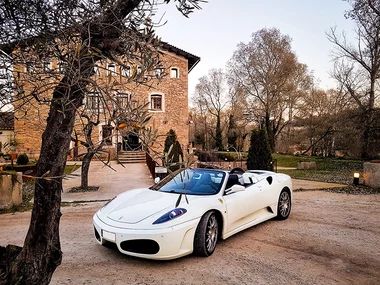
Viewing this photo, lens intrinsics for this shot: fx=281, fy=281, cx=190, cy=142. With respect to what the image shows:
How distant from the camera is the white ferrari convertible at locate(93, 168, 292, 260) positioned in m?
3.56

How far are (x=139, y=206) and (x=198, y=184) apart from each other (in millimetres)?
1105

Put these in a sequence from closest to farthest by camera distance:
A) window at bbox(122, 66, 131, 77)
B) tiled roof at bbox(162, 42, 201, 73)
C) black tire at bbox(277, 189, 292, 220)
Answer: window at bbox(122, 66, 131, 77) < black tire at bbox(277, 189, 292, 220) < tiled roof at bbox(162, 42, 201, 73)

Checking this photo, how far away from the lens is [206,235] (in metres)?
3.91

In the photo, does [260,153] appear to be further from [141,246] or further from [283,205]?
[141,246]

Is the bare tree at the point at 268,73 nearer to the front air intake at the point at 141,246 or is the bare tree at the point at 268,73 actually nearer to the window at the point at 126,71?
the front air intake at the point at 141,246

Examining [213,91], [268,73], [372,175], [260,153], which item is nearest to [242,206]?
[260,153]

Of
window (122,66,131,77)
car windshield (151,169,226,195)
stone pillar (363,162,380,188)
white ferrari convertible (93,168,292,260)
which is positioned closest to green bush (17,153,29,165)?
white ferrari convertible (93,168,292,260)

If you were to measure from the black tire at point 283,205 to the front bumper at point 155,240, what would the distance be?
2737 millimetres

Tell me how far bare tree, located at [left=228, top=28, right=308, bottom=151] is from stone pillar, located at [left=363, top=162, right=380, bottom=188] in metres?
17.4

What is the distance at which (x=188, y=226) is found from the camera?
146 inches

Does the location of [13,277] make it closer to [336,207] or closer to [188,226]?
[188,226]

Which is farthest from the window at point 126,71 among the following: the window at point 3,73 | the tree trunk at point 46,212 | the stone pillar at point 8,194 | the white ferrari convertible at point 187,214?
the stone pillar at point 8,194

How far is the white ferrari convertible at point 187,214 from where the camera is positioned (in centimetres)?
356

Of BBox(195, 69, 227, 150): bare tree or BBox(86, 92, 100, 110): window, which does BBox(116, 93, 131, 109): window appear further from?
BBox(195, 69, 227, 150): bare tree
